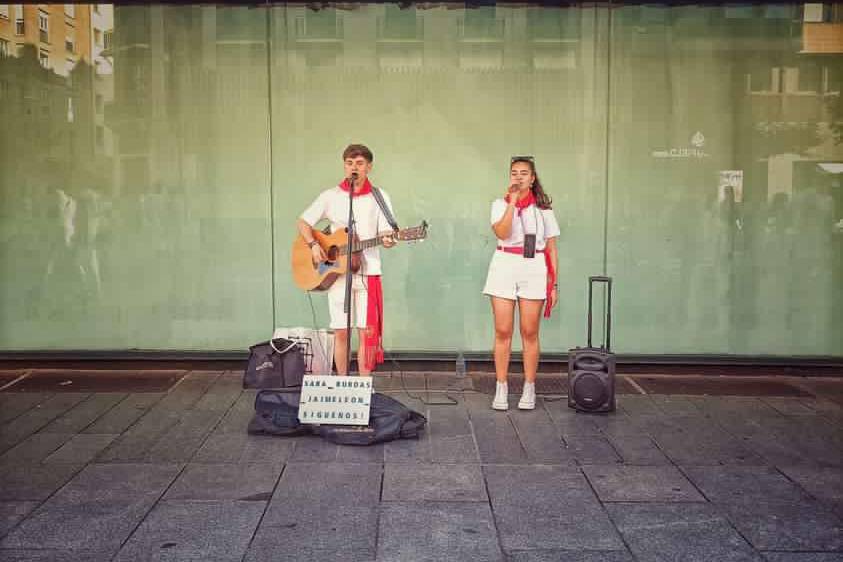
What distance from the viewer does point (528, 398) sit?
688 cm

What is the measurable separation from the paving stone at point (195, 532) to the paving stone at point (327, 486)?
161mm

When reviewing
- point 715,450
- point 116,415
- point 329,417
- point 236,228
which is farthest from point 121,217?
A: point 715,450

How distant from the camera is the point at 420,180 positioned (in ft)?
27.5

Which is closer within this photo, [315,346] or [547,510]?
[547,510]

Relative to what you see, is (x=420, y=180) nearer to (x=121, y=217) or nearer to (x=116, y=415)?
(x=121, y=217)

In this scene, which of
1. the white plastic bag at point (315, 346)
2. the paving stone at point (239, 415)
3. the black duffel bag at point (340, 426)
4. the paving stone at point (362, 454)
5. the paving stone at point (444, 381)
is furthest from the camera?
the paving stone at point (444, 381)

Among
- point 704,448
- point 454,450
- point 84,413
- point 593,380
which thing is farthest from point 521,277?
point 84,413

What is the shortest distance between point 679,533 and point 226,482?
238 centimetres

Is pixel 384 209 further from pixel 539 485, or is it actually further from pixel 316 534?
pixel 316 534

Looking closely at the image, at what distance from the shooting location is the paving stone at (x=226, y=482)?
15.9ft

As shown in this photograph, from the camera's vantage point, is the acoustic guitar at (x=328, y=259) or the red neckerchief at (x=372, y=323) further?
the red neckerchief at (x=372, y=323)

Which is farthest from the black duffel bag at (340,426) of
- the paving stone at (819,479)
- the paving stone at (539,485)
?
the paving stone at (819,479)

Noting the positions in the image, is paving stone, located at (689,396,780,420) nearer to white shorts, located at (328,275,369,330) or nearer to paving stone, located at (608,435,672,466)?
paving stone, located at (608,435,672,466)

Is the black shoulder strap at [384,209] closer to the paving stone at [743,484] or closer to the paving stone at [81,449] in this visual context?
the paving stone at [81,449]
